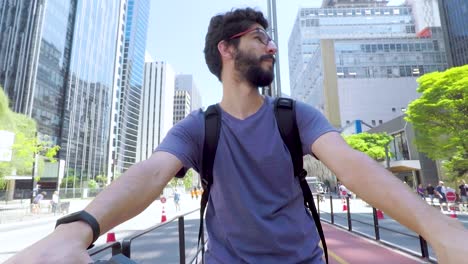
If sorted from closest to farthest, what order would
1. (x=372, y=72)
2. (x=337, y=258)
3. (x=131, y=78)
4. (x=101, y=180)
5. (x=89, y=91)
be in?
(x=337, y=258) → (x=372, y=72) → (x=89, y=91) → (x=101, y=180) → (x=131, y=78)

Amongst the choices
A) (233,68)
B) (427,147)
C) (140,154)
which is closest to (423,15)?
(427,147)

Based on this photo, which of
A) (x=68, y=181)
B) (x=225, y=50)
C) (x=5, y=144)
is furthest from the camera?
(x=68, y=181)

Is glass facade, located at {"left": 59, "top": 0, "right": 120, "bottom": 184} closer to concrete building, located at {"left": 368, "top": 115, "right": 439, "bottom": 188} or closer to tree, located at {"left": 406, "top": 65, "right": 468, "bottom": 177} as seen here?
concrete building, located at {"left": 368, "top": 115, "right": 439, "bottom": 188}

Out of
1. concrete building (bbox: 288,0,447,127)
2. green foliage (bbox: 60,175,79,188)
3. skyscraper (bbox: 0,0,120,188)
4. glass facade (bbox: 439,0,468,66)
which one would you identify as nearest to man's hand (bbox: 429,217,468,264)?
skyscraper (bbox: 0,0,120,188)

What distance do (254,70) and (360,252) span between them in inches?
256

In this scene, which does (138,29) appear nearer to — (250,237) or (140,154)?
(140,154)

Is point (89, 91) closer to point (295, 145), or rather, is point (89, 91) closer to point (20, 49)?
point (20, 49)

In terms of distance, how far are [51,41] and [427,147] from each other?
58703 millimetres

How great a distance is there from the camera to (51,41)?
53.9 meters

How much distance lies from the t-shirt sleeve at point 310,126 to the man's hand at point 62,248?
920 mm

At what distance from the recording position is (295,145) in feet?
4.58

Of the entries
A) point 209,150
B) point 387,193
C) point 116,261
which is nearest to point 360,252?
point 209,150

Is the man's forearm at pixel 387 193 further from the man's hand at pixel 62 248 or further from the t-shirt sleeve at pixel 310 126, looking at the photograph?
the man's hand at pixel 62 248

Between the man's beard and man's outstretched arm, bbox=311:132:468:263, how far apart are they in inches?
16.9
